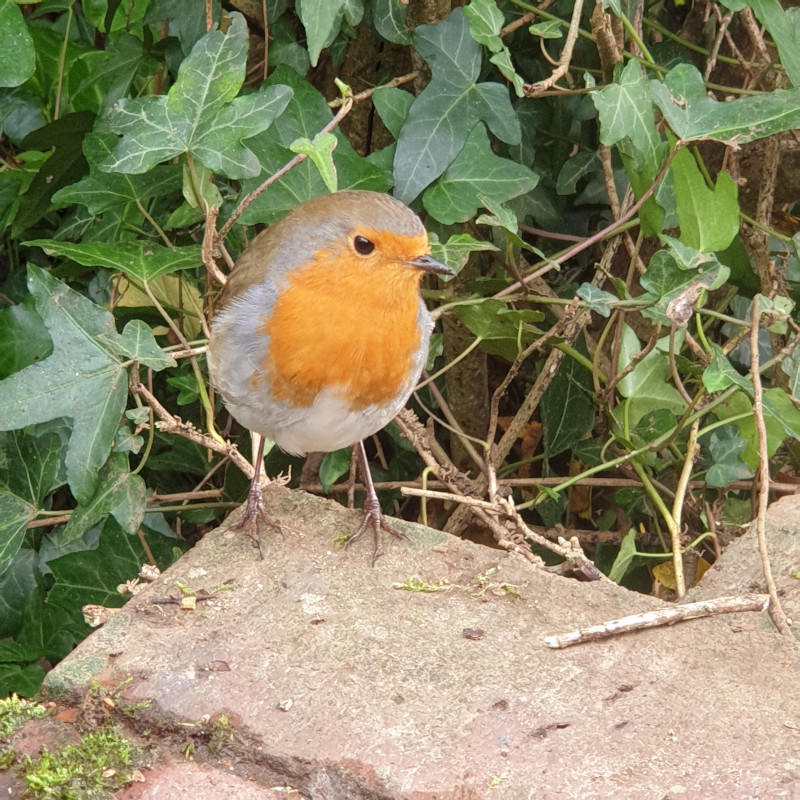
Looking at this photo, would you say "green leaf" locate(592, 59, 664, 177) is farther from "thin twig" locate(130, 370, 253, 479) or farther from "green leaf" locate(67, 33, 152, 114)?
"green leaf" locate(67, 33, 152, 114)

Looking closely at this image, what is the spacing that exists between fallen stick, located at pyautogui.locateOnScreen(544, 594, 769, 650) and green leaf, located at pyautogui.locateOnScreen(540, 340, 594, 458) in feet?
4.08

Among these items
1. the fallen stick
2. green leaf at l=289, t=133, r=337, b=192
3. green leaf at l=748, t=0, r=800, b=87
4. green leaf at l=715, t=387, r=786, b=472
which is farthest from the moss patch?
green leaf at l=748, t=0, r=800, b=87

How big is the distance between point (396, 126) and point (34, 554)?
1.64 meters

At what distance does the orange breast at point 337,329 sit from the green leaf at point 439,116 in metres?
0.55

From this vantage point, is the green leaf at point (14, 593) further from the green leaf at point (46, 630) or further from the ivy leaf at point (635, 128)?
the ivy leaf at point (635, 128)

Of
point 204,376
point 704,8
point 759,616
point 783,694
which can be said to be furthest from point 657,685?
point 704,8

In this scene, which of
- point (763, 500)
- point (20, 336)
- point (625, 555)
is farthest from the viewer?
point (20, 336)

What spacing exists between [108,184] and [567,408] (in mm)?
1472

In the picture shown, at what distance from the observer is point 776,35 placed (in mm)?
2492

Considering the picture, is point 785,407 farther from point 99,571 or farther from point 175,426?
point 99,571

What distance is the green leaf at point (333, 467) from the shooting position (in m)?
2.99

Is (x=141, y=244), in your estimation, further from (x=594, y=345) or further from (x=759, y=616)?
(x=759, y=616)

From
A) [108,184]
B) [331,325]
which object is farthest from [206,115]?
[331,325]

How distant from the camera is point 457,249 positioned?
265cm
